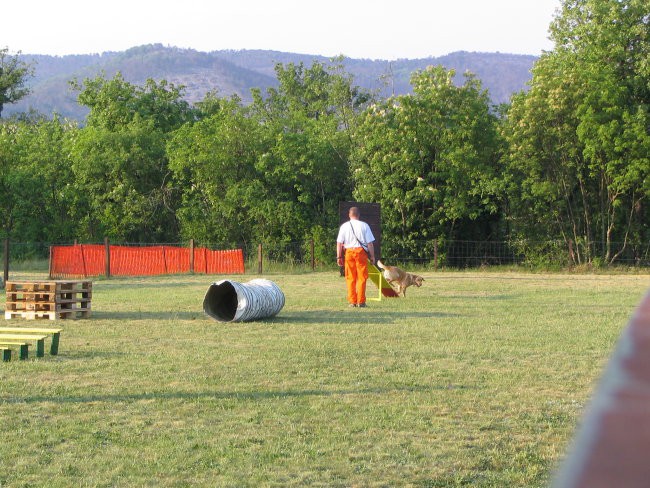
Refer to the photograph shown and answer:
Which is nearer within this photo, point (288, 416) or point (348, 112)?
point (288, 416)

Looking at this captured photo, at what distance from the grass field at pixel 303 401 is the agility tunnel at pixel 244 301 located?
293mm

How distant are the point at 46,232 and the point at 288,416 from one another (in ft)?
123

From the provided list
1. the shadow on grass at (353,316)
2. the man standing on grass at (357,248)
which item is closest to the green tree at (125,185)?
the man standing on grass at (357,248)

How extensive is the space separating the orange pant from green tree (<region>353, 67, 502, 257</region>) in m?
18.2

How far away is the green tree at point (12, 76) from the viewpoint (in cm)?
5578

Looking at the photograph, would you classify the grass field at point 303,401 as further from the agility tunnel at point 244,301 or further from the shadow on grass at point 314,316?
the agility tunnel at point 244,301

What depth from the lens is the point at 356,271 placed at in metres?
16.2

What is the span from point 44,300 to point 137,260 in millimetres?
18537

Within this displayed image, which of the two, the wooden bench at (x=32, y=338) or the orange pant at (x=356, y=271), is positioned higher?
the orange pant at (x=356, y=271)

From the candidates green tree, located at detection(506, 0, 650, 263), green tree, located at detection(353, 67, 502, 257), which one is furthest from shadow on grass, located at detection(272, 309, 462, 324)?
green tree, located at detection(506, 0, 650, 263)

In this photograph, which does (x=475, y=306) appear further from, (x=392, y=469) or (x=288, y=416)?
(x=392, y=469)

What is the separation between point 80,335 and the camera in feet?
39.1

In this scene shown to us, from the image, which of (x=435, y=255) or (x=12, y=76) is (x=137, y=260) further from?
(x=12, y=76)

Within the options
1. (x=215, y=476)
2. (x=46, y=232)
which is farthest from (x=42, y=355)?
(x=46, y=232)
